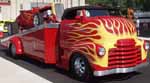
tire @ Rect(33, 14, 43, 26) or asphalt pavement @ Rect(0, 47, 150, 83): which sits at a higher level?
tire @ Rect(33, 14, 43, 26)

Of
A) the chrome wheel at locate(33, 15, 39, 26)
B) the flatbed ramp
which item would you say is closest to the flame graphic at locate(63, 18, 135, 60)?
the flatbed ramp

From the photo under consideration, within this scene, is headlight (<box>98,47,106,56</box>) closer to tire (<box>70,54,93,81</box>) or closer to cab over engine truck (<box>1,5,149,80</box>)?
cab over engine truck (<box>1,5,149,80</box>)

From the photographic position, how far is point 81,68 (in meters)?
10.2

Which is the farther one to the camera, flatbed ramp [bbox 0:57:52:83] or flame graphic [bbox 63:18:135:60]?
flatbed ramp [bbox 0:57:52:83]

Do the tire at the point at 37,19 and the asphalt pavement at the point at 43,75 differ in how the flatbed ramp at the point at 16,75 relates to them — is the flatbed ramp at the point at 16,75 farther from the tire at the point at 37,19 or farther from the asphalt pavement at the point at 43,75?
the tire at the point at 37,19

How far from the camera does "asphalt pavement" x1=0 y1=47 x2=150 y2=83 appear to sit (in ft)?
33.5

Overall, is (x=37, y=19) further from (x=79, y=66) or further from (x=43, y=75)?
(x=79, y=66)

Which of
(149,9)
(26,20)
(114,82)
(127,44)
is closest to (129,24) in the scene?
(127,44)

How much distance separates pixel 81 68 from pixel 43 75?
140 cm

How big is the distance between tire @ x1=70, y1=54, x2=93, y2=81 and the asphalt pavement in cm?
17

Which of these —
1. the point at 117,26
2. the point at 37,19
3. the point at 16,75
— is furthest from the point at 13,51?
the point at 117,26

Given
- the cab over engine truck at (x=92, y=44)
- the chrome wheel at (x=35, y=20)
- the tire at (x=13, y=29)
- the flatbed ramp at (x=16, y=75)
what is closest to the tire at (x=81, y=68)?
the cab over engine truck at (x=92, y=44)

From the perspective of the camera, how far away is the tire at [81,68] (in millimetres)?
9898

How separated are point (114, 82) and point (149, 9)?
138 feet
